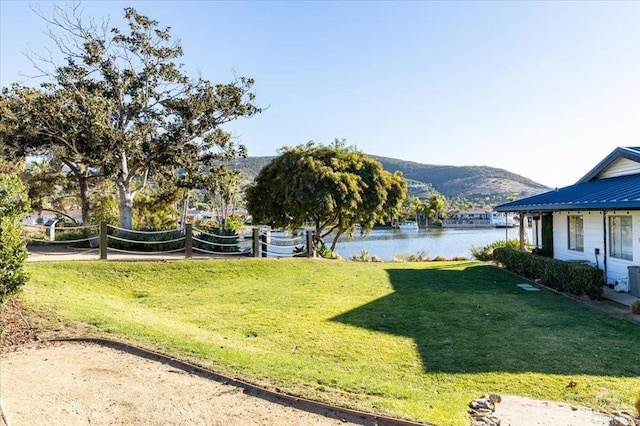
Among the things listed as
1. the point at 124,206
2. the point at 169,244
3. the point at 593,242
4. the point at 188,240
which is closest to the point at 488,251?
the point at 593,242

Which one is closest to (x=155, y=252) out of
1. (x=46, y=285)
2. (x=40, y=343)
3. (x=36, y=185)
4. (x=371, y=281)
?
(x=46, y=285)

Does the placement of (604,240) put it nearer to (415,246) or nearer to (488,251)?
(488,251)

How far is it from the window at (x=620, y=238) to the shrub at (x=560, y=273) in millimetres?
1382

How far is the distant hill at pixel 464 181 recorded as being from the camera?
137 metres

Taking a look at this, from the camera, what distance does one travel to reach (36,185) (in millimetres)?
23562

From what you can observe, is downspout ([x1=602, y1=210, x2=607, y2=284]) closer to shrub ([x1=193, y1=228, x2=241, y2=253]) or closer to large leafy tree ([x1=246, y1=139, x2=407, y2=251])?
large leafy tree ([x1=246, y1=139, x2=407, y2=251])

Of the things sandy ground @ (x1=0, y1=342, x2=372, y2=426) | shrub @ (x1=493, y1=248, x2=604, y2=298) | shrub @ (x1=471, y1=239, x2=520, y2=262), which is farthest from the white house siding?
sandy ground @ (x1=0, y1=342, x2=372, y2=426)

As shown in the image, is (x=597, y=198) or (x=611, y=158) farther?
(x=611, y=158)

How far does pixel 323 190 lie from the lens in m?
19.1

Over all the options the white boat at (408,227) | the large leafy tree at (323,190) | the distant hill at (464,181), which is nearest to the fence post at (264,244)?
the large leafy tree at (323,190)

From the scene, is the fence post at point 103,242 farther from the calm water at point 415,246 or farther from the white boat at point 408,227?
the white boat at point 408,227

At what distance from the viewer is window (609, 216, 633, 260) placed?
11.3 meters

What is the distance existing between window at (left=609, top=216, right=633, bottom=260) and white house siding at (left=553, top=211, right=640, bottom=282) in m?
0.12

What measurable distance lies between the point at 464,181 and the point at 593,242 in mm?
144507
